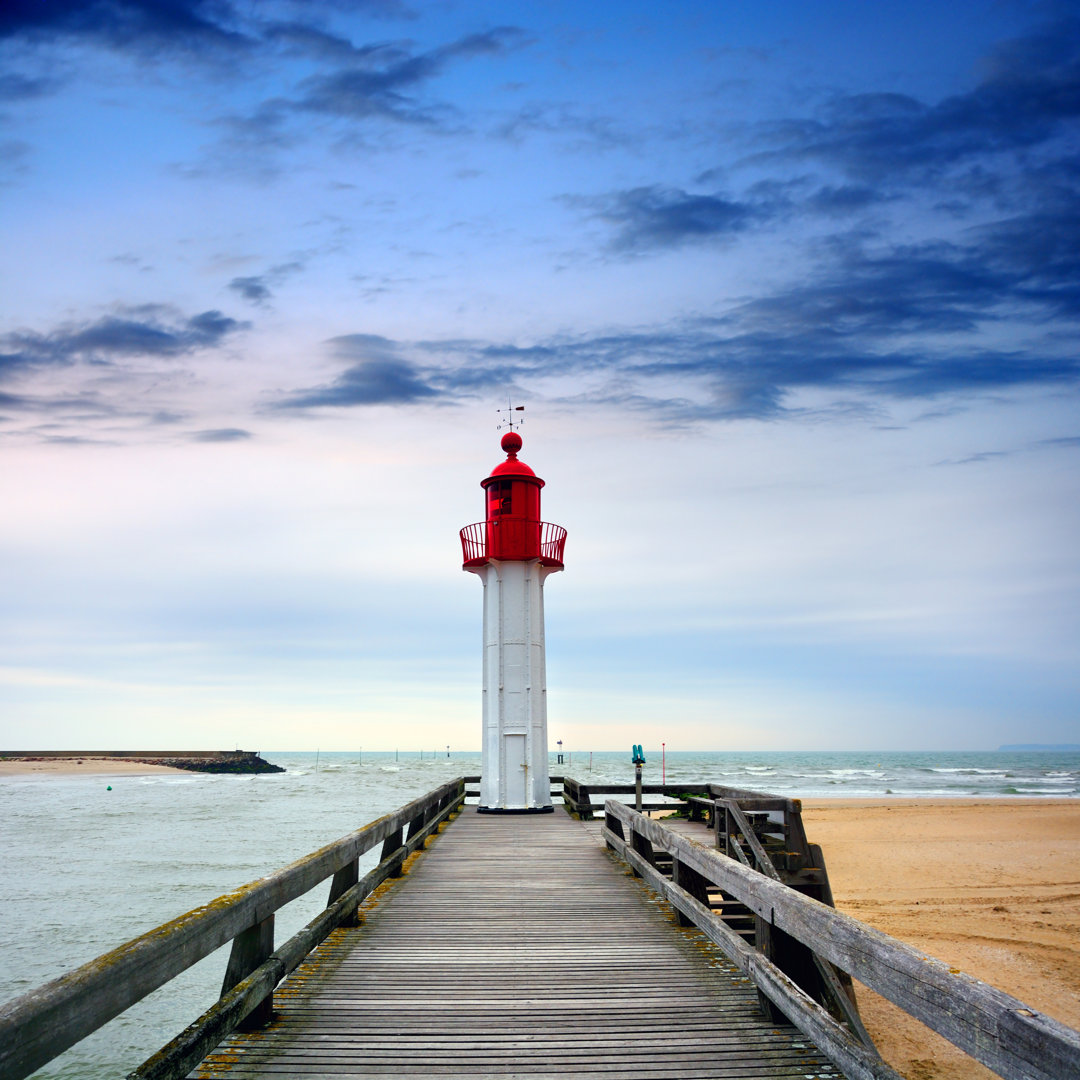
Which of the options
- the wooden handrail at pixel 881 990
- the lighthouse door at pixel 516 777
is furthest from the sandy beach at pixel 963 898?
the lighthouse door at pixel 516 777

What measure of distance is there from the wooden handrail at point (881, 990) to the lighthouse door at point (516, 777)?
354 inches

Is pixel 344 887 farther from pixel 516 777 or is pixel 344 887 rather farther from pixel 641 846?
pixel 516 777

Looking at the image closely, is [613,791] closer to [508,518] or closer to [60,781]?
[508,518]

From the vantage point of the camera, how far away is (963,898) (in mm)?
15914

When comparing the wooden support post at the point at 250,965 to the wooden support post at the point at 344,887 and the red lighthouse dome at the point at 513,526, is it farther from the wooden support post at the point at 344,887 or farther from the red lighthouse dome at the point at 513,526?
the red lighthouse dome at the point at 513,526

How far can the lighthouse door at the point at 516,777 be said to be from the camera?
47.5 ft

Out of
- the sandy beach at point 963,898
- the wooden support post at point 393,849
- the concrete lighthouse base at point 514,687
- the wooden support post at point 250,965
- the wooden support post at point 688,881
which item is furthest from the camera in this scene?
the concrete lighthouse base at point 514,687


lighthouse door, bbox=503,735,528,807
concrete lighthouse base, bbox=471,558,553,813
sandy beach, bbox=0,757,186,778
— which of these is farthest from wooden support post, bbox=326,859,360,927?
sandy beach, bbox=0,757,186,778

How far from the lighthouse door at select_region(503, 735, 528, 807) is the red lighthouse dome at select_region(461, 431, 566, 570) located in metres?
3.45

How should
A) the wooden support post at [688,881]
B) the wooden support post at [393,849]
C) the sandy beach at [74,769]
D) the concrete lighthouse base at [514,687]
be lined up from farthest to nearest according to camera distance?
1. the sandy beach at [74,769]
2. the concrete lighthouse base at [514,687]
3. the wooden support post at [393,849]
4. the wooden support post at [688,881]

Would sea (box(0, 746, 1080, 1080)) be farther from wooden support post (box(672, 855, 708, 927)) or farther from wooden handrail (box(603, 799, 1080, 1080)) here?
wooden handrail (box(603, 799, 1080, 1080))

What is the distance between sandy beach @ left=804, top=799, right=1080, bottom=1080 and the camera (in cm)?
932

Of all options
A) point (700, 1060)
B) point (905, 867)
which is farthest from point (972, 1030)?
point (905, 867)

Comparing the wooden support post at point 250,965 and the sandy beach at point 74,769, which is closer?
the wooden support post at point 250,965
